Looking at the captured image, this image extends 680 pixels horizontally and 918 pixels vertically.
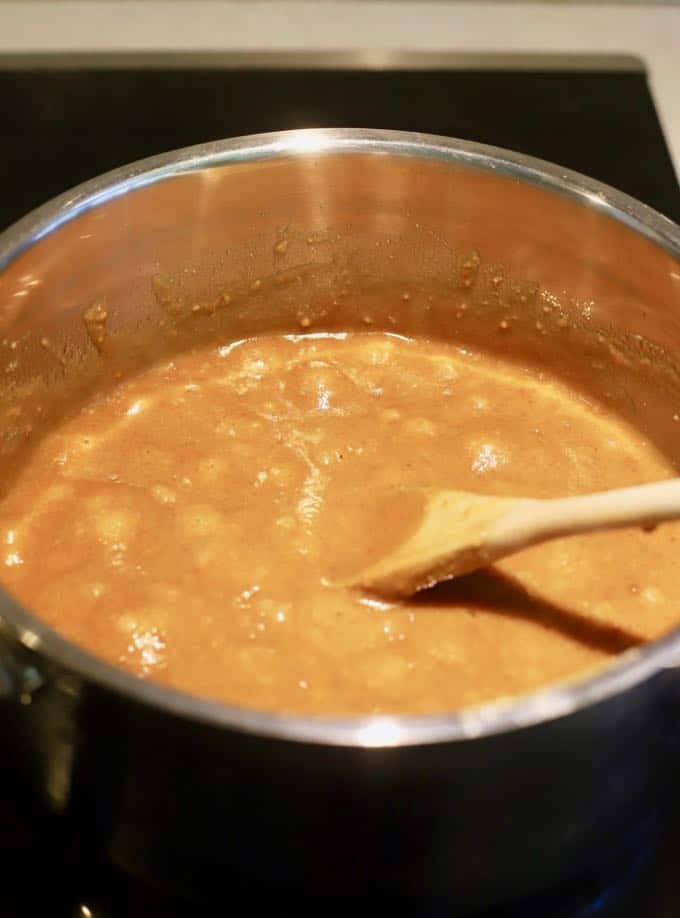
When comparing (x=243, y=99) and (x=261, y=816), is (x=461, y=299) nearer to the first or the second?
(x=243, y=99)

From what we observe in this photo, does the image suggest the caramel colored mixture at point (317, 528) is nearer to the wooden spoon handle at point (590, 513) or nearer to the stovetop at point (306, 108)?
the wooden spoon handle at point (590, 513)

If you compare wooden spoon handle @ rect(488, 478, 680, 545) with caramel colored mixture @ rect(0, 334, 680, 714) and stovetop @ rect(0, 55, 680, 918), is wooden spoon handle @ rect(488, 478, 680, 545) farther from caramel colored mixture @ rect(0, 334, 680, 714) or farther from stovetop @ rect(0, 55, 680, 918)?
stovetop @ rect(0, 55, 680, 918)

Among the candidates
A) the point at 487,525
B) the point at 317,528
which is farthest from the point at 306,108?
the point at 487,525

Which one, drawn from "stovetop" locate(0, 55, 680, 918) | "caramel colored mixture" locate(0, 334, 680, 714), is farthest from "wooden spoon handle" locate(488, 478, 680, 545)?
"stovetop" locate(0, 55, 680, 918)

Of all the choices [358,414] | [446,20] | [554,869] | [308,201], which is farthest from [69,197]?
[446,20]

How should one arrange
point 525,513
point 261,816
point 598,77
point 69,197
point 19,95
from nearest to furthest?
point 261,816, point 525,513, point 69,197, point 19,95, point 598,77

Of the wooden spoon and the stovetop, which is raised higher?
the stovetop
